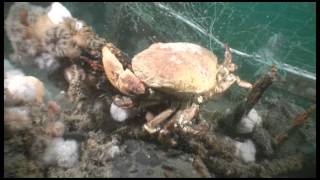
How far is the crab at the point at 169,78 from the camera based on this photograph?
420cm

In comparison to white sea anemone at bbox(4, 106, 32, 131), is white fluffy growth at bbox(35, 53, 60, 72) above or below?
above

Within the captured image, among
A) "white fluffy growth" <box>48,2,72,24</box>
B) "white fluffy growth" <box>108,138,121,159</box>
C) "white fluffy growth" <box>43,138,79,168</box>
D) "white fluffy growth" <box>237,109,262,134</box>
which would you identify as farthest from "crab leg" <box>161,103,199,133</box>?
"white fluffy growth" <box>48,2,72,24</box>

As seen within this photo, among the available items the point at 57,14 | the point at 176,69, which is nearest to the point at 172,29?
the point at 57,14

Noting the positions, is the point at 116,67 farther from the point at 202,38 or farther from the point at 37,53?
the point at 202,38

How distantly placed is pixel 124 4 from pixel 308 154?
16.4 ft

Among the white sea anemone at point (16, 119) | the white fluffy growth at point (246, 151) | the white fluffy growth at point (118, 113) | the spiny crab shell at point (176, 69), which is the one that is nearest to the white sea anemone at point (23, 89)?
the white sea anemone at point (16, 119)

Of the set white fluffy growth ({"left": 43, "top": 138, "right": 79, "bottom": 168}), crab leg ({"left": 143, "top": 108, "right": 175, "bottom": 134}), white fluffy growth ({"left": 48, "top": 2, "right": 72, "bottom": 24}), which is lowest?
white fluffy growth ({"left": 43, "top": 138, "right": 79, "bottom": 168})

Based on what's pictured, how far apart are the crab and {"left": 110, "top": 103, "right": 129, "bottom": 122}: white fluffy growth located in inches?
4.3

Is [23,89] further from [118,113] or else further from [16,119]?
[118,113]

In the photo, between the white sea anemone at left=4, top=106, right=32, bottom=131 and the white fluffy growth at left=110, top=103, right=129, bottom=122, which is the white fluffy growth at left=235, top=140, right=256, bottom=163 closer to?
the white fluffy growth at left=110, top=103, right=129, bottom=122

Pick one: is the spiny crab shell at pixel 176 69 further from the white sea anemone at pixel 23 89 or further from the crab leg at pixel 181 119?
the white sea anemone at pixel 23 89

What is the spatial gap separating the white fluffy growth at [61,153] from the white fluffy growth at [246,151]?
2.30 m

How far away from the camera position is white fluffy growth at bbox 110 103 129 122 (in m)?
4.46
